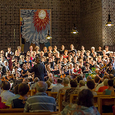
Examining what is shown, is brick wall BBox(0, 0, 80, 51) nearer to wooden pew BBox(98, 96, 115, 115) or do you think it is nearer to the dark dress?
wooden pew BBox(98, 96, 115, 115)

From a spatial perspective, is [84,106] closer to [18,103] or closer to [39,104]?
[39,104]

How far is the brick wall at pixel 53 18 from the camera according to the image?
18.6 metres

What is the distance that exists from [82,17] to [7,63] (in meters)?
8.10

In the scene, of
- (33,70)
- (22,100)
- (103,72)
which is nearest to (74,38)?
(103,72)

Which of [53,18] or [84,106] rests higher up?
[53,18]

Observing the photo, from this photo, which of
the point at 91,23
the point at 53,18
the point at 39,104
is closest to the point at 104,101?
the point at 39,104

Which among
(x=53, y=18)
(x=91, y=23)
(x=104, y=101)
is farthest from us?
(x=53, y=18)

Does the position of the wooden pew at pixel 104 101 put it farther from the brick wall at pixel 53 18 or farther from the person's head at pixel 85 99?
the brick wall at pixel 53 18

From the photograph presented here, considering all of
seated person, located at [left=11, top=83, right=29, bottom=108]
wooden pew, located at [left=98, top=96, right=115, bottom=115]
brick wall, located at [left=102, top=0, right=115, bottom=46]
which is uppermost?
brick wall, located at [left=102, top=0, right=115, bottom=46]

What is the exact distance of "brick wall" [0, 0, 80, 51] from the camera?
733 inches

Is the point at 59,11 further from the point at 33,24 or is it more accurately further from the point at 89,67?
the point at 89,67

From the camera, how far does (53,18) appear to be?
A: 19.0m

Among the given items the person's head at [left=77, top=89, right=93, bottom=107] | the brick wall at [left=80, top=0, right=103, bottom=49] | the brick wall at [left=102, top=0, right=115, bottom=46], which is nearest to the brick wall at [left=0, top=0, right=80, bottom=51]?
the brick wall at [left=80, top=0, right=103, bottom=49]

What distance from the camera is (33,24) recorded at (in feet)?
62.1
